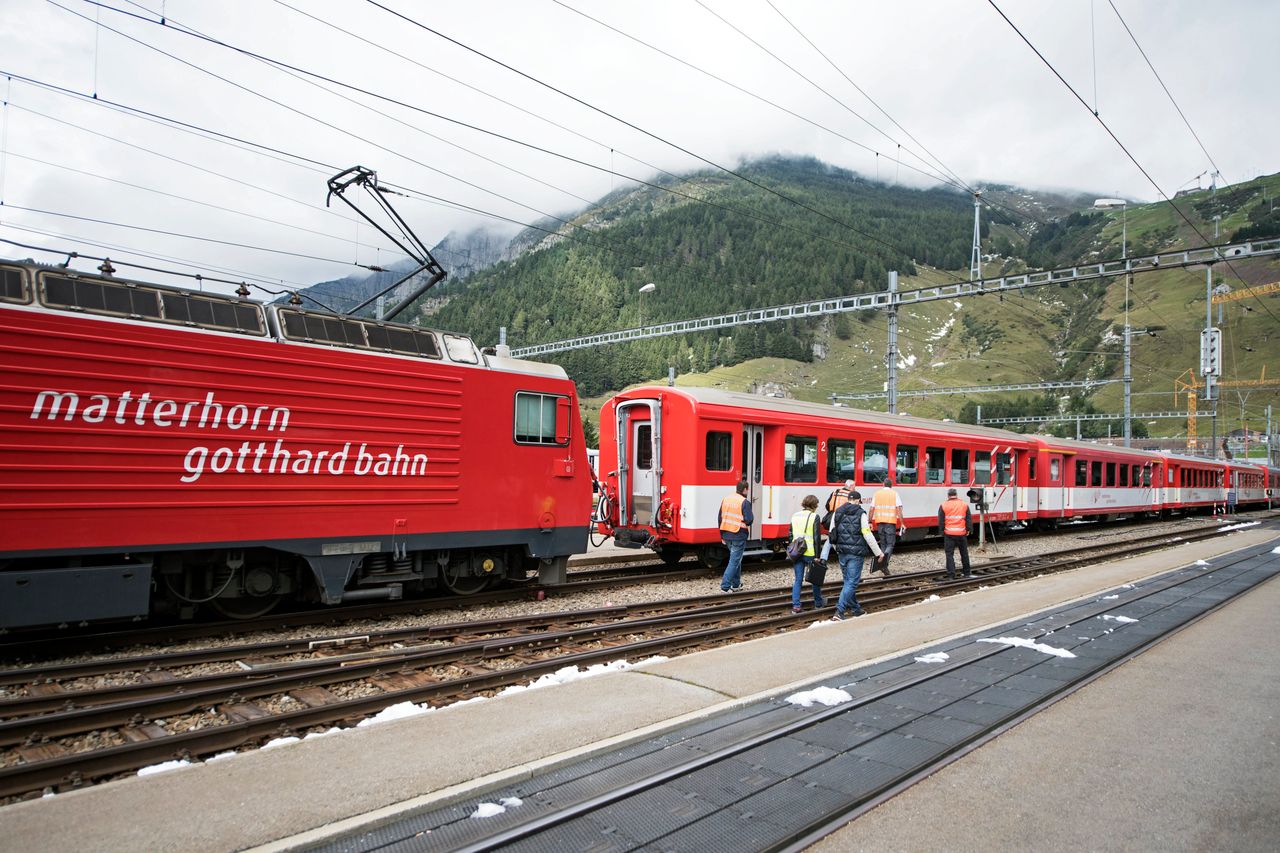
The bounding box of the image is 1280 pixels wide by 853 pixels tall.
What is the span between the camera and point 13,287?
7.29 metres

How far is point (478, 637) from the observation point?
8906 millimetres

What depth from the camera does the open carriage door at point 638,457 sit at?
569 inches

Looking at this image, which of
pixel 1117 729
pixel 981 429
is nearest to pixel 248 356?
pixel 1117 729

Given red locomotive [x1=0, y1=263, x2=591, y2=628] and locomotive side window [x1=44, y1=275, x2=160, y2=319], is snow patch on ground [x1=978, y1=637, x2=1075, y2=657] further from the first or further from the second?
locomotive side window [x1=44, y1=275, x2=160, y2=319]

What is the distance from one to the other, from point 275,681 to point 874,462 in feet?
45.9

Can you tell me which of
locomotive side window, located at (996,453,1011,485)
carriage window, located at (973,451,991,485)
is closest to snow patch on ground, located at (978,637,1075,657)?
carriage window, located at (973,451,991,485)

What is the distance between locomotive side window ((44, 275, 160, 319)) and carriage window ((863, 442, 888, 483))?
553 inches

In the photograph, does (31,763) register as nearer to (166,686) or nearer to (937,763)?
(166,686)

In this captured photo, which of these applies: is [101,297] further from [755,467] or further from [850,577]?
[755,467]

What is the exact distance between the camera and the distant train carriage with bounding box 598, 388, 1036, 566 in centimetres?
1401

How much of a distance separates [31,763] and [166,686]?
187 centimetres

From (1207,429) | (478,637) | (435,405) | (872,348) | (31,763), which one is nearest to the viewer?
(31,763)

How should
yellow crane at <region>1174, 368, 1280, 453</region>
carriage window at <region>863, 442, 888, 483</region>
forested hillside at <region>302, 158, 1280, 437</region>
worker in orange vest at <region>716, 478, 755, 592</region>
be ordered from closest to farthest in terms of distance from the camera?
worker in orange vest at <region>716, 478, 755, 592</region>
carriage window at <region>863, 442, 888, 483</region>
yellow crane at <region>1174, 368, 1280, 453</region>
forested hillside at <region>302, 158, 1280, 437</region>

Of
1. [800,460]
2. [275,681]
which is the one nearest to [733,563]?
[800,460]
